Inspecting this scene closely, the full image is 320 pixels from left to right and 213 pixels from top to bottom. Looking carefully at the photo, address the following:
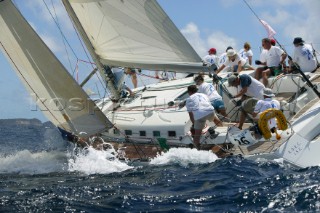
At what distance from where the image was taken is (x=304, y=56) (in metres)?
12.4

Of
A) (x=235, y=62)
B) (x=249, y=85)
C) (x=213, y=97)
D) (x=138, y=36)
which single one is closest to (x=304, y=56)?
(x=235, y=62)

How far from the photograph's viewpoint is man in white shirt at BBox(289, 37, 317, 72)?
1230 centimetres

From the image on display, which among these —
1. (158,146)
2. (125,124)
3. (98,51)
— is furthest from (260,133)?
(98,51)

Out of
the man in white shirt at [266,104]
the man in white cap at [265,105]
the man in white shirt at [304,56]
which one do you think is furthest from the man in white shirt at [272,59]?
the man in white shirt at [266,104]

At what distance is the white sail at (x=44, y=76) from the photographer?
1116cm

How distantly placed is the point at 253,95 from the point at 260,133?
5.60 ft

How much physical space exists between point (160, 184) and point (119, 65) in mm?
3699

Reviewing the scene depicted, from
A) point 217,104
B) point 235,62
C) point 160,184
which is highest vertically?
point 235,62

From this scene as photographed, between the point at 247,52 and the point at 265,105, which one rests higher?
the point at 247,52

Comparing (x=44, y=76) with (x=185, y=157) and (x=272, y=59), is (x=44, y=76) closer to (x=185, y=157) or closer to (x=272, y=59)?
(x=185, y=157)

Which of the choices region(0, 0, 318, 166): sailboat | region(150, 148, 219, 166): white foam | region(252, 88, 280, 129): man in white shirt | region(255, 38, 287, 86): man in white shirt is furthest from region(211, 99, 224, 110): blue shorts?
region(255, 38, 287, 86): man in white shirt

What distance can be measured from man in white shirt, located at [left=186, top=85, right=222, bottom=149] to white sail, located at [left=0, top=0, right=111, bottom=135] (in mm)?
2155

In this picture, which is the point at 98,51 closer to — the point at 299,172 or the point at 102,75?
the point at 102,75

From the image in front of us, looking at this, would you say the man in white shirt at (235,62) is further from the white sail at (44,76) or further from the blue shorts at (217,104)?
the white sail at (44,76)
